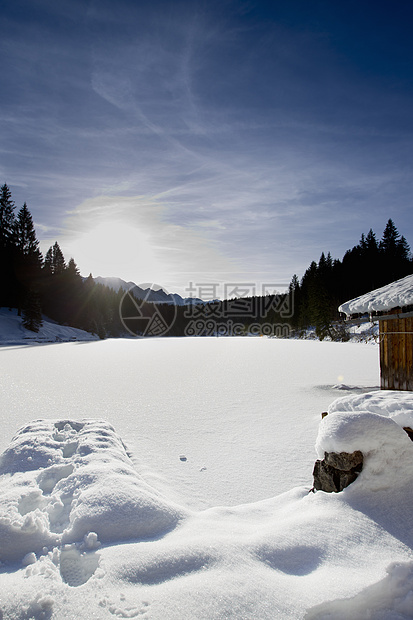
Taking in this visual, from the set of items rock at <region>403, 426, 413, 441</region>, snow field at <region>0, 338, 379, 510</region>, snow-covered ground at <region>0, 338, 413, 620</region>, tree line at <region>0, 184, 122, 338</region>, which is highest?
tree line at <region>0, 184, 122, 338</region>

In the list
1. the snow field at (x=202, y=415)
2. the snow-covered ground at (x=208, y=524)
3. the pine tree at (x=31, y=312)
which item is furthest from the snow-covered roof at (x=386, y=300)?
the pine tree at (x=31, y=312)

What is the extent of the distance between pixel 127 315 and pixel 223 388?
72.9 m


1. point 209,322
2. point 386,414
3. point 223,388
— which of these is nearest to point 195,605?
point 386,414

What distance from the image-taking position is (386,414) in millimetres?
3439

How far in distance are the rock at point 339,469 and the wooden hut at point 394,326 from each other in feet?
20.3

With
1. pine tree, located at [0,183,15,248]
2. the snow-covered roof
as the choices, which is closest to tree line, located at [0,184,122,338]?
pine tree, located at [0,183,15,248]

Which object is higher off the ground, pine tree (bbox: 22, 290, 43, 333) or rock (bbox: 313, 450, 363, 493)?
pine tree (bbox: 22, 290, 43, 333)

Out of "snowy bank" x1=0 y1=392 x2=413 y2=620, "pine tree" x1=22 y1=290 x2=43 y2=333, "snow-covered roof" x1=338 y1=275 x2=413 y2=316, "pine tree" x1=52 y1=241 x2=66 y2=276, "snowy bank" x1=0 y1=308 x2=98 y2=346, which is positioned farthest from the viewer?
"pine tree" x1=52 y1=241 x2=66 y2=276

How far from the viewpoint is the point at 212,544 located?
94.4 inches

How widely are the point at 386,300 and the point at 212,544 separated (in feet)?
26.4

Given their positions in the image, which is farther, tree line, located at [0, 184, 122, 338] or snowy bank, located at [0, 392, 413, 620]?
tree line, located at [0, 184, 122, 338]

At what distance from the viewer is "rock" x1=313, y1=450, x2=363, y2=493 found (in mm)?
3117

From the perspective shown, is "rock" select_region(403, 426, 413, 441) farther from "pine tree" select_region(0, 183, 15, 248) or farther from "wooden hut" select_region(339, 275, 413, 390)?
"pine tree" select_region(0, 183, 15, 248)

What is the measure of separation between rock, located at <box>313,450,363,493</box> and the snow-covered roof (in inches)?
243
